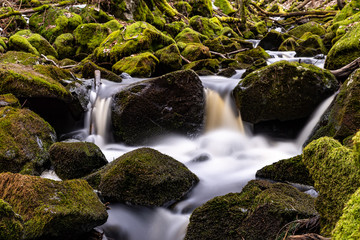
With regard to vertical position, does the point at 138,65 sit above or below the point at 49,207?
below

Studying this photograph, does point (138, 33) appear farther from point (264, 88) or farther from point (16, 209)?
point (16, 209)

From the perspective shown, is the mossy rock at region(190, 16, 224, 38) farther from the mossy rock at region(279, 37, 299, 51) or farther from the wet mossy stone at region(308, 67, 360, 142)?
the wet mossy stone at region(308, 67, 360, 142)

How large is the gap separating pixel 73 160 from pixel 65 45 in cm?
945

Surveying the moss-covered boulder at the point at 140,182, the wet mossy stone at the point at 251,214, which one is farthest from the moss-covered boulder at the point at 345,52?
the moss-covered boulder at the point at 140,182

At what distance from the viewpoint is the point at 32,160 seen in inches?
174

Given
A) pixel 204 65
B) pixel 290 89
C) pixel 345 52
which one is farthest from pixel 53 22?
pixel 345 52

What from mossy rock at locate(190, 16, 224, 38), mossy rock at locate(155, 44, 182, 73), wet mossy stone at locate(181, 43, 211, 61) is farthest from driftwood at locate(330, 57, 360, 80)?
mossy rock at locate(190, 16, 224, 38)

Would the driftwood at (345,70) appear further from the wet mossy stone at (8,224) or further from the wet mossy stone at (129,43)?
the wet mossy stone at (129,43)

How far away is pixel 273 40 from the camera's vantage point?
14.8 m

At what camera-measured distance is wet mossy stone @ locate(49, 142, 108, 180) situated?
4281 mm

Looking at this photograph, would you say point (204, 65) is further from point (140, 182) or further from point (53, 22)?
point (53, 22)

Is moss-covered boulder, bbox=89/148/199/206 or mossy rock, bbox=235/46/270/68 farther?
mossy rock, bbox=235/46/270/68

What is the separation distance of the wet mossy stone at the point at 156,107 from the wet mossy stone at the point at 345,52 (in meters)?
3.21

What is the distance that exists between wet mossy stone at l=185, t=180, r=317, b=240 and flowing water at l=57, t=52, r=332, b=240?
0.63m
